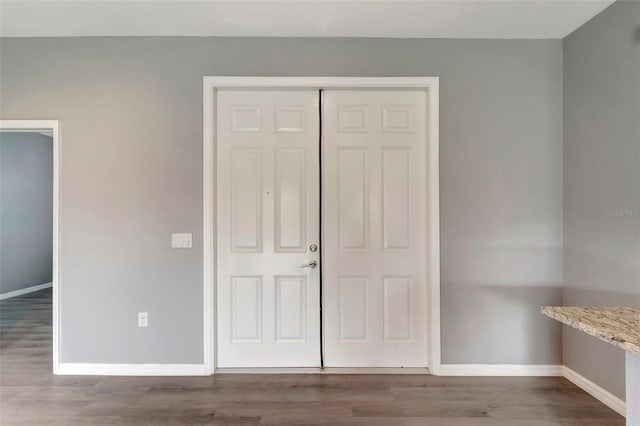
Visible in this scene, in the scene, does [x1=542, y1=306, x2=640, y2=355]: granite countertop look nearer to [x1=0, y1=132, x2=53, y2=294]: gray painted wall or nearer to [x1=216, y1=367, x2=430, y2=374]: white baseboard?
[x1=216, y1=367, x2=430, y2=374]: white baseboard

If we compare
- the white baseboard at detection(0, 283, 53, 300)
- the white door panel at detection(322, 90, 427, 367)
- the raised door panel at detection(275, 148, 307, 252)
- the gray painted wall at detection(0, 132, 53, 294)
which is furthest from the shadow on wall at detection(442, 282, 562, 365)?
the gray painted wall at detection(0, 132, 53, 294)

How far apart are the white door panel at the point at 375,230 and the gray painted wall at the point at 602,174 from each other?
3.52 ft

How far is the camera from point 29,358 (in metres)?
2.75

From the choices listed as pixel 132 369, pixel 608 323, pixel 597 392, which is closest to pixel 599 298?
pixel 597 392

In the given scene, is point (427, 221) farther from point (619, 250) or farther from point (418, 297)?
point (619, 250)

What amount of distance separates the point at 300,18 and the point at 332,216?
1.46 m

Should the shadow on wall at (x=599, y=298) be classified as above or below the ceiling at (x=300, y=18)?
below

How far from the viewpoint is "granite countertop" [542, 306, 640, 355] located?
1.09 meters

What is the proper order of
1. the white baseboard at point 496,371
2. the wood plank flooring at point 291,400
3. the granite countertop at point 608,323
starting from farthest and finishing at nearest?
the white baseboard at point 496,371, the wood plank flooring at point 291,400, the granite countertop at point 608,323

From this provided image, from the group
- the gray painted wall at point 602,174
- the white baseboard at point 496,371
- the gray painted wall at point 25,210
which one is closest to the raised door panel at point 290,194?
the white baseboard at point 496,371

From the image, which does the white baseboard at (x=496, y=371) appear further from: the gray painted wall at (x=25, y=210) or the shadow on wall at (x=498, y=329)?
the gray painted wall at (x=25, y=210)

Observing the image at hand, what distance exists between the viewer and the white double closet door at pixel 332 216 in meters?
2.61

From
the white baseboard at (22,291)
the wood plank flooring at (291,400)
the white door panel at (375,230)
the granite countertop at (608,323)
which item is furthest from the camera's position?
the white baseboard at (22,291)

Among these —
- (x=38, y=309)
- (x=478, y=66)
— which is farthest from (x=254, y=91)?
(x=38, y=309)
